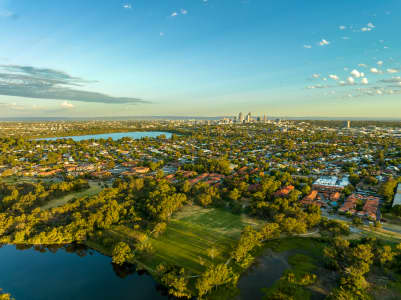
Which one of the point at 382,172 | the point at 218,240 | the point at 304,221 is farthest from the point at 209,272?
the point at 382,172

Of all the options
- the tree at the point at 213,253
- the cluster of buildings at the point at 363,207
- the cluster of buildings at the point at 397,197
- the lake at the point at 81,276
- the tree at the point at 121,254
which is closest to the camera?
the lake at the point at 81,276

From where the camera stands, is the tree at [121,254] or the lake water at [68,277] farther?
the tree at [121,254]

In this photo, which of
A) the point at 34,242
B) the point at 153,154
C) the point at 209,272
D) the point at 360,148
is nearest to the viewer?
the point at 209,272

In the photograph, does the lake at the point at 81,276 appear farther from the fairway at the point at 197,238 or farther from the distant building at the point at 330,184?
the distant building at the point at 330,184

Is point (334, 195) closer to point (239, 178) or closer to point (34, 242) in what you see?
point (239, 178)

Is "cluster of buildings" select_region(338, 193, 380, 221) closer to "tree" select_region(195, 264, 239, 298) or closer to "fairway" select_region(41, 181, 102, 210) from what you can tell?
"tree" select_region(195, 264, 239, 298)

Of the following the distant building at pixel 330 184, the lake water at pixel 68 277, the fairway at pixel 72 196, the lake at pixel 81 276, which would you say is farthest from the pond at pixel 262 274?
the fairway at pixel 72 196
